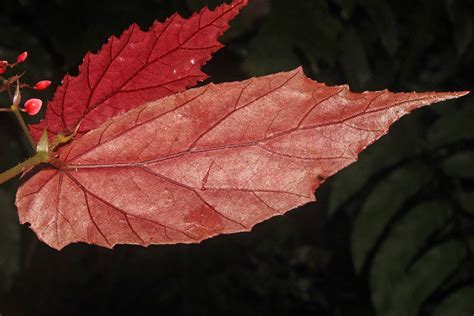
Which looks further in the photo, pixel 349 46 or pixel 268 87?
pixel 349 46

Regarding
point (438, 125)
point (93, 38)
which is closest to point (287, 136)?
point (93, 38)

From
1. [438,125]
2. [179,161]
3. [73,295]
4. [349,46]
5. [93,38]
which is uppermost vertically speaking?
[179,161]

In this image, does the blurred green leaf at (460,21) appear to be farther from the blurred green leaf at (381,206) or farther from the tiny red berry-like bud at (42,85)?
the tiny red berry-like bud at (42,85)

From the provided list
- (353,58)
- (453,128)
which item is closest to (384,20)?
(353,58)

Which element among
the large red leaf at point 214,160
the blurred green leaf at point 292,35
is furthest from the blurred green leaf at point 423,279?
the large red leaf at point 214,160

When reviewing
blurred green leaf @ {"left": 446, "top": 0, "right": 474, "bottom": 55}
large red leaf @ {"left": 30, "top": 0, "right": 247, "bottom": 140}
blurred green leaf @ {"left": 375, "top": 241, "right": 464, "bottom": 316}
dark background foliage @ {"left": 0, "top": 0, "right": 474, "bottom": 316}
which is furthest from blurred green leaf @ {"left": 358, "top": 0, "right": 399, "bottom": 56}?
large red leaf @ {"left": 30, "top": 0, "right": 247, "bottom": 140}

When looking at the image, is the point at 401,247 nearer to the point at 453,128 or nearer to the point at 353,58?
the point at 453,128

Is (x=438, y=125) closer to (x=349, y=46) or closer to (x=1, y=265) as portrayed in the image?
(x=349, y=46)
